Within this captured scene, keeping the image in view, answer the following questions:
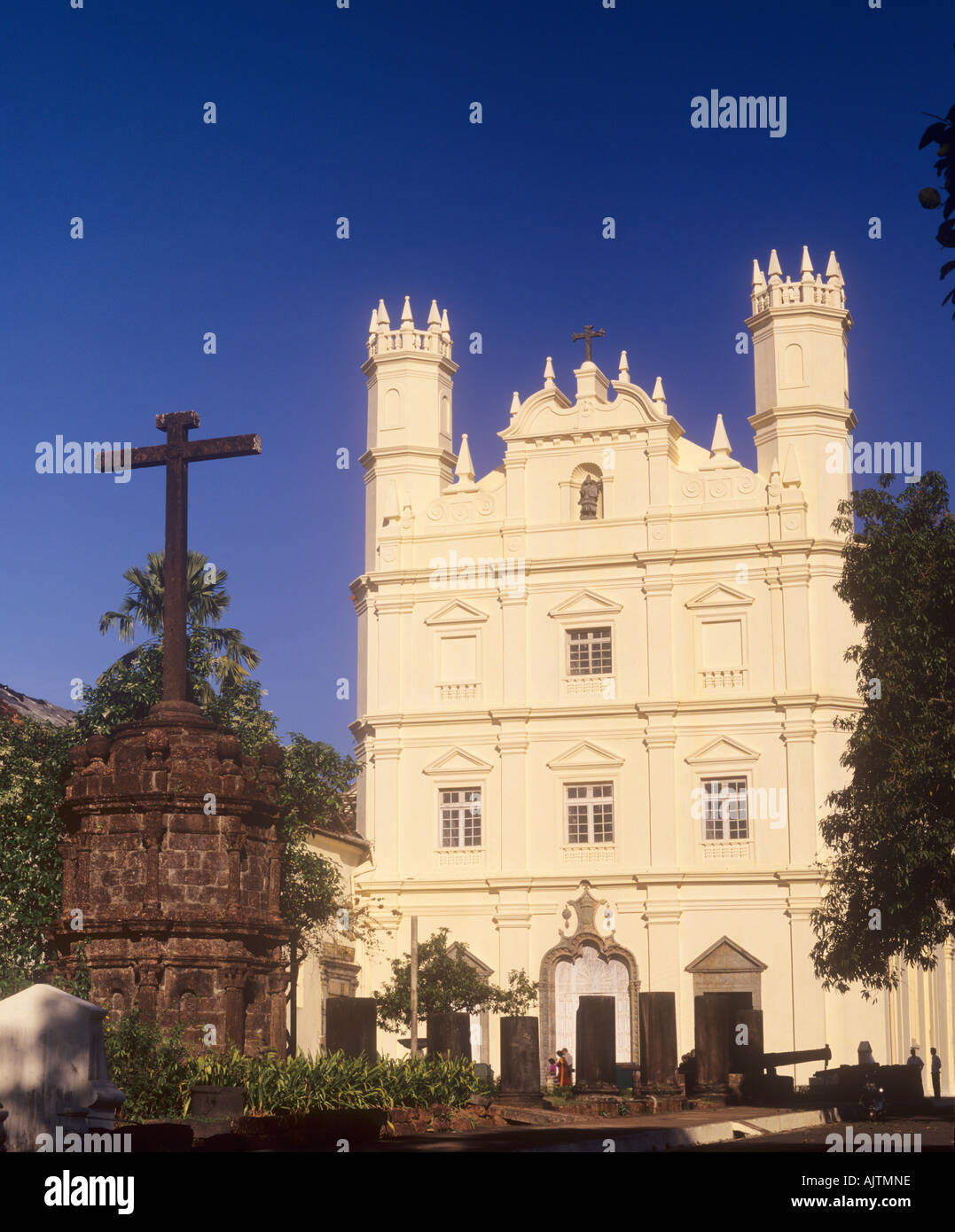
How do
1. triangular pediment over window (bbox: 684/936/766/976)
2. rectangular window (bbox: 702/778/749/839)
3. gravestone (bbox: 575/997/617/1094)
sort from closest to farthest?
gravestone (bbox: 575/997/617/1094) < triangular pediment over window (bbox: 684/936/766/976) < rectangular window (bbox: 702/778/749/839)

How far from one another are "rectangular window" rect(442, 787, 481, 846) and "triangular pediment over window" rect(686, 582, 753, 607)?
7.45 metres

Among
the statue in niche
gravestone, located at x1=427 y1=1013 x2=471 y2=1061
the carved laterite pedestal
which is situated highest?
the statue in niche

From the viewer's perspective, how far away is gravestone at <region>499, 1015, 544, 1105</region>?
80.8ft

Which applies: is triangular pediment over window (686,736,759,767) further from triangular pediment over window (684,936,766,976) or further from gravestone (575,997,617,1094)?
gravestone (575,997,617,1094)

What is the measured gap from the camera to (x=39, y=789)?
93.1 ft

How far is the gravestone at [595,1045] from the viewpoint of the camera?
2714cm

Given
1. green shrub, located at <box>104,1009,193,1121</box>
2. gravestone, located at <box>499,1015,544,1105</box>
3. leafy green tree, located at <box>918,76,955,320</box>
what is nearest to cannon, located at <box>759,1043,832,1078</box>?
gravestone, located at <box>499,1015,544,1105</box>

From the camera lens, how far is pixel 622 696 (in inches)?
1692

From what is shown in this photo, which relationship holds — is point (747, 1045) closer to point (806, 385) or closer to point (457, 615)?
point (457, 615)

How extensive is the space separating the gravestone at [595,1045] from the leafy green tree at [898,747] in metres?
3.90

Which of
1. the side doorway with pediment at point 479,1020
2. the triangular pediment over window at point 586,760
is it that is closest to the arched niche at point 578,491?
the triangular pediment over window at point 586,760

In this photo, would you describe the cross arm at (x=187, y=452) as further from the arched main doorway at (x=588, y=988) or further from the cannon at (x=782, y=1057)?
the arched main doorway at (x=588, y=988)

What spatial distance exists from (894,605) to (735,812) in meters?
15.1

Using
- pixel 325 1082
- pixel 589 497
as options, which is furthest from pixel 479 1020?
pixel 325 1082
